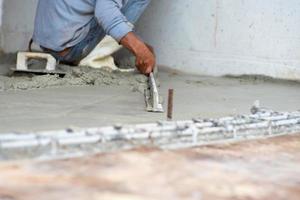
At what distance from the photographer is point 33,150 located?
95cm

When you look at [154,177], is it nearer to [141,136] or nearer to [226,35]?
[141,136]

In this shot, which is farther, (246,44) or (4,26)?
(4,26)

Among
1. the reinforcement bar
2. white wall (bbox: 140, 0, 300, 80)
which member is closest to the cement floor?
white wall (bbox: 140, 0, 300, 80)

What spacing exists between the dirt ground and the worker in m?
1.68

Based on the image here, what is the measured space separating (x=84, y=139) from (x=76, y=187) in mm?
149

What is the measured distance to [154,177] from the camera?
952 millimetres

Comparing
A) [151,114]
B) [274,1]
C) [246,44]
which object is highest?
[274,1]

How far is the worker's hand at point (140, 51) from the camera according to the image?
2738mm

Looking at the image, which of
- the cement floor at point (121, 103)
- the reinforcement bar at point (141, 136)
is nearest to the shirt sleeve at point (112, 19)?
the cement floor at point (121, 103)

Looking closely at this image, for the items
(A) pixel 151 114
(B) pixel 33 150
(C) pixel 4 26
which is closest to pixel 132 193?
(B) pixel 33 150

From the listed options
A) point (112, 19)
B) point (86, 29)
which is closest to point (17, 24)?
point (86, 29)

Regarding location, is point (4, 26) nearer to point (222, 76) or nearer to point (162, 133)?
point (222, 76)

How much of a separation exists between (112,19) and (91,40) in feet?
1.93

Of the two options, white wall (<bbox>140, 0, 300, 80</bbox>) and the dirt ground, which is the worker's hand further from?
the dirt ground
